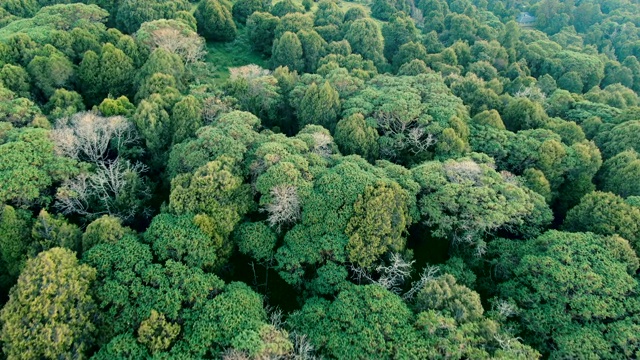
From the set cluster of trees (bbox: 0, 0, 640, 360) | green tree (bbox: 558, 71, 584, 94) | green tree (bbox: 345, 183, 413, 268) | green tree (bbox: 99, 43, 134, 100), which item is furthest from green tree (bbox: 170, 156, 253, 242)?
green tree (bbox: 558, 71, 584, 94)

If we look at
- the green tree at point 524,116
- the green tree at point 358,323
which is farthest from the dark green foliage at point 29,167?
the green tree at point 524,116

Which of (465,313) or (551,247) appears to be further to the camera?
(551,247)

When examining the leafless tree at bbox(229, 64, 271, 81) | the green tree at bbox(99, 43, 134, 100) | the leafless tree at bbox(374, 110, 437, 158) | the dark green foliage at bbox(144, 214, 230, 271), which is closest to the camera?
the dark green foliage at bbox(144, 214, 230, 271)

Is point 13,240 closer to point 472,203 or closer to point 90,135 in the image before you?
point 90,135

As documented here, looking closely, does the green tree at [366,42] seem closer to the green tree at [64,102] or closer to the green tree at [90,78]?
the green tree at [90,78]

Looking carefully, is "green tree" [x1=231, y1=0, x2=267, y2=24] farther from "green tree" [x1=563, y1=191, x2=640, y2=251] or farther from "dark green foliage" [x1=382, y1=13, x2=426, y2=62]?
"green tree" [x1=563, y1=191, x2=640, y2=251]

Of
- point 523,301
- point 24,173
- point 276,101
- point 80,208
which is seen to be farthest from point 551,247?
point 24,173

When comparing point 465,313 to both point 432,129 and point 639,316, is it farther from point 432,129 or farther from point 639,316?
point 432,129
